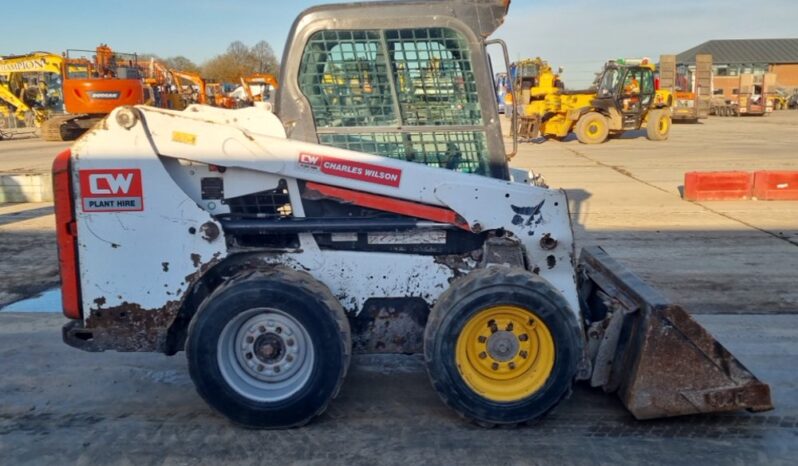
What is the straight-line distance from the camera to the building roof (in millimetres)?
73500

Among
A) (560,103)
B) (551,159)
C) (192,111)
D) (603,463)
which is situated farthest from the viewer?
(560,103)

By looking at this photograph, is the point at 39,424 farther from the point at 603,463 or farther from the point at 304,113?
the point at 603,463

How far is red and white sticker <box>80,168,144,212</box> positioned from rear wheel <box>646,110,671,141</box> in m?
24.3

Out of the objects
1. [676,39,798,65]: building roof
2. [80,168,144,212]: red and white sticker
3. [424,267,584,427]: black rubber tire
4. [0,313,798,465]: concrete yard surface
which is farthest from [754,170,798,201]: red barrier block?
[676,39,798,65]: building roof

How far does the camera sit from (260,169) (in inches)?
173

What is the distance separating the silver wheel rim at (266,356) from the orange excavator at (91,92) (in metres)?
25.0

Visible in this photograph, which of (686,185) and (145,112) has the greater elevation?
(145,112)

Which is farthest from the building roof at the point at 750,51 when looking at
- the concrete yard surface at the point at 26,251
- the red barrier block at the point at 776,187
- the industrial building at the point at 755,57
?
the concrete yard surface at the point at 26,251

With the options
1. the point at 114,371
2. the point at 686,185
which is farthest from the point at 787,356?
the point at 686,185

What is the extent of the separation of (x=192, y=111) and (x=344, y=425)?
7.32ft

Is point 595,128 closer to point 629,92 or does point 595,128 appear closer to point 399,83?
point 629,92

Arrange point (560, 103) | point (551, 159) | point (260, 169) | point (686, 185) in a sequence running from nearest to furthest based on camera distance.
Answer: point (260, 169) < point (686, 185) < point (551, 159) < point (560, 103)

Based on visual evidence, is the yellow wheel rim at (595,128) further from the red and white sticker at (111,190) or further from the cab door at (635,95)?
the red and white sticker at (111,190)

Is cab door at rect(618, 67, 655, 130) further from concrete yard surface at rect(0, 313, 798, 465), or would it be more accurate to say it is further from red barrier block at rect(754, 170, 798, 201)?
concrete yard surface at rect(0, 313, 798, 465)
